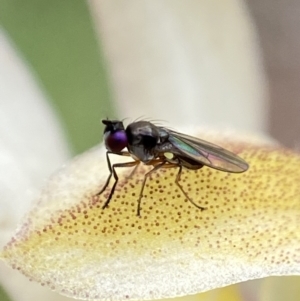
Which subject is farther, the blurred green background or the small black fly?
the blurred green background

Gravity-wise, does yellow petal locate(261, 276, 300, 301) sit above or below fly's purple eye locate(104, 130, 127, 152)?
below

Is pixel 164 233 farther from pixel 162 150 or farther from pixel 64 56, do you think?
pixel 64 56

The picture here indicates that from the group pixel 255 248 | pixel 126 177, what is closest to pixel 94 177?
pixel 126 177

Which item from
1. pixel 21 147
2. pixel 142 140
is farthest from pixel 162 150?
pixel 21 147

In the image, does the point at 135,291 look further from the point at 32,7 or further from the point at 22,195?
the point at 32,7

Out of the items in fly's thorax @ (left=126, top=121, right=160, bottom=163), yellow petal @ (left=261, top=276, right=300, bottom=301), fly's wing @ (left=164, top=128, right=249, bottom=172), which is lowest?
yellow petal @ (left=261, top=276, right=300, bottom=301)

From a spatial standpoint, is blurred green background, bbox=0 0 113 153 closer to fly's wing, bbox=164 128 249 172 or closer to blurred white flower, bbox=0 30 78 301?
blurred white flower, bbox=0 30 78 301

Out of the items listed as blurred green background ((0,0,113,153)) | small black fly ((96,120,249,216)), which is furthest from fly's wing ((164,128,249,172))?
blurred green background ((0,0,113,153))
